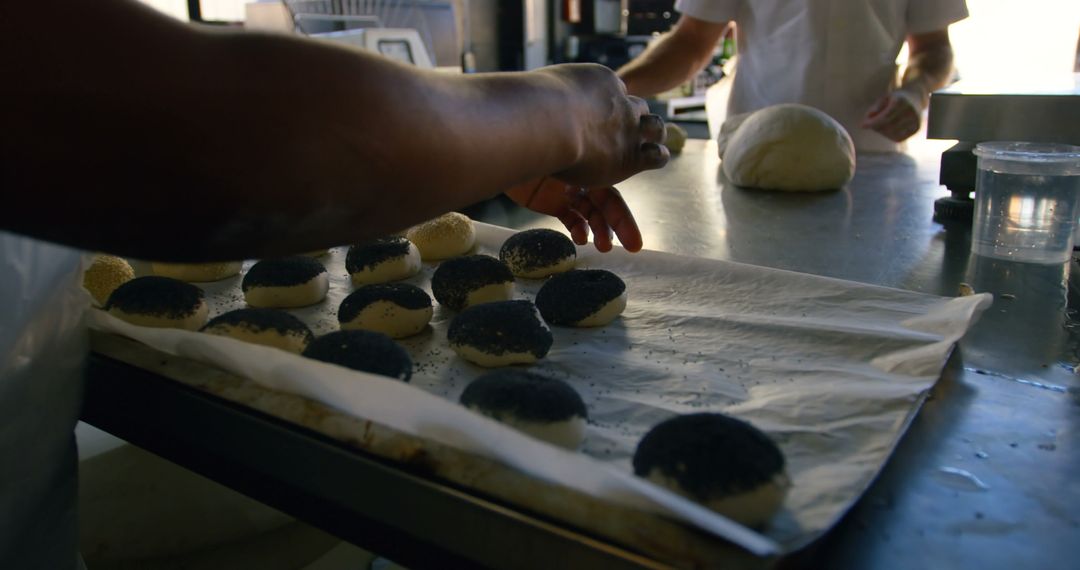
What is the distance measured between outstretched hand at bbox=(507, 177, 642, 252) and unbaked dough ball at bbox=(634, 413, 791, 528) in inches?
22.5

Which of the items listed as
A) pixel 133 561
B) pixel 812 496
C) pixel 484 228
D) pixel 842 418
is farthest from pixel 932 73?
pixel 133 561

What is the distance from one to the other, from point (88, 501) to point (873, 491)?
1.33 meters

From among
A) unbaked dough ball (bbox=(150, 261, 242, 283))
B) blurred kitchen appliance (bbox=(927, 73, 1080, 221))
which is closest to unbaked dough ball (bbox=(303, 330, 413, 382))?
unbaked dough ball (bbox=(150, 261, 242, 283))

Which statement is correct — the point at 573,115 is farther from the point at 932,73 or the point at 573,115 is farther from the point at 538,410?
the point at 932,73

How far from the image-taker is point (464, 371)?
0.92 meters

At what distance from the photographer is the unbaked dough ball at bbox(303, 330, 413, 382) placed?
0.80m

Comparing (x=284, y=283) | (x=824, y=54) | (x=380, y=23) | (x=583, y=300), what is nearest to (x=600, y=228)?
(x=583, y=300)

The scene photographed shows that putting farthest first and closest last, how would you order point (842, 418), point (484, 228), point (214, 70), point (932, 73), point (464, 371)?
point (932, 73) < point (484, 228) < point (464, 371) < point (842, 418) < point (214, 70)

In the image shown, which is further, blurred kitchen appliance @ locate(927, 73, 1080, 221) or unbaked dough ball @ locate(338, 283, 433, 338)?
blurred kitchen appliance @ locate(927, 73, 1080, 221)

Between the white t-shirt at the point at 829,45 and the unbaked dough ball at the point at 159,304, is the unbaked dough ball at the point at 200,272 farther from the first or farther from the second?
the white t-shirt at the point at 829,45

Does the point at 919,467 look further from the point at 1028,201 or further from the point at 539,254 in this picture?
the point at 1028,201

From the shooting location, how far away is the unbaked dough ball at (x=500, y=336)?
898mm

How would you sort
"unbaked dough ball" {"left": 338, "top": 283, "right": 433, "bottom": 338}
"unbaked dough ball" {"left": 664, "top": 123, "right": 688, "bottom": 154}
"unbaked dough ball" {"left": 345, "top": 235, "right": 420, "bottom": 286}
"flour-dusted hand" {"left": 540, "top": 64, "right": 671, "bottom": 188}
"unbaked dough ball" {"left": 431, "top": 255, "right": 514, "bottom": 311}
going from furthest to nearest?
1. "unbaked dough ball" {"left": 664, "top": 123, "right": 688, "bottom": 154}
2. "unbaked dough ball" {"left": 345, "top": 235, "right": 420, "bottom": 286}
3. "unbaked dough ball" {"left": 431, "top": 255, "right": 514, "bottom": 311}
4. "unbaked dough ball" {"left": 338, "top": 283, "right": 433, "bottom": 338}
5. "flour-dusted hand" {"left": 540, "top": 64, "right": 671, "bottom": 188}

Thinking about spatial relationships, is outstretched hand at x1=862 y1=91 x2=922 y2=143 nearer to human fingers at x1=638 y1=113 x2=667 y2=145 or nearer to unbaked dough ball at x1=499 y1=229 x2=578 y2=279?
unbaked dough ball at x1=499 y1=229 x2=578 y2=279
